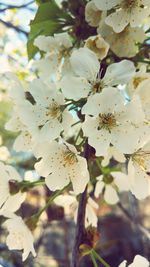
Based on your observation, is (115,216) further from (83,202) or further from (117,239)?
(83,202)

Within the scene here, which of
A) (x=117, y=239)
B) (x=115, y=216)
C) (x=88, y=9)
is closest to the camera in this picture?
(x=88, y=9)

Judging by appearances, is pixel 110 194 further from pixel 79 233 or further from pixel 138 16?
pixel 138 16

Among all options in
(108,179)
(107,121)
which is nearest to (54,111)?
(107,121)

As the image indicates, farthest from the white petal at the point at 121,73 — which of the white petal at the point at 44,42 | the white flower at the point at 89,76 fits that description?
the white petal at the point at 44,42

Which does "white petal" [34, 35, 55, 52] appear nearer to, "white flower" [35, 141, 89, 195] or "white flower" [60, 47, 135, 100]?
"white flower" [60, 47, 135, 100]

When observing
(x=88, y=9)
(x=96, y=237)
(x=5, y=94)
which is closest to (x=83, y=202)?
(x=96, y=237)

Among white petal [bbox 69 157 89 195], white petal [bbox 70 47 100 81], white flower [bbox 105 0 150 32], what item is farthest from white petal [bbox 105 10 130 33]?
white petal [bbox 69 157 89 195]
